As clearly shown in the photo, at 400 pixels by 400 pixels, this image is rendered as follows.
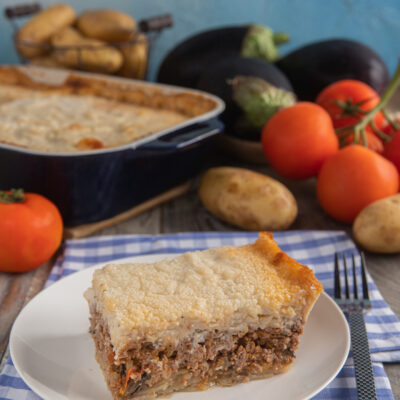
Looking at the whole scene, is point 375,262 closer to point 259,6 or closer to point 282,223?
point 282,223

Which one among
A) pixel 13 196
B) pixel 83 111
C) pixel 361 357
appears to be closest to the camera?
pixel 361 357

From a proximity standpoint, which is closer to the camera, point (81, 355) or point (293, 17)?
point (81, 355)

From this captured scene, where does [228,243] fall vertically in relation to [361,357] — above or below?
below

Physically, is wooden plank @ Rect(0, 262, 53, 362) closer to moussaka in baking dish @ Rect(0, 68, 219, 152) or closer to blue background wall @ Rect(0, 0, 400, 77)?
moussaka in baking dish @ Rect(0, 68, 219, 152)

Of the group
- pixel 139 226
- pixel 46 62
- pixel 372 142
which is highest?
pixel 372 142

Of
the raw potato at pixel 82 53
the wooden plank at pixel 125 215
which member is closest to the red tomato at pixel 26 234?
the wooden plank at pixel 125 215

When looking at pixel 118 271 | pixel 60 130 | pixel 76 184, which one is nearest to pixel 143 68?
pixel 60 130

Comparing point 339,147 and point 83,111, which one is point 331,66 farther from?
point 83,111

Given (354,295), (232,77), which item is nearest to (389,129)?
(232,77)
